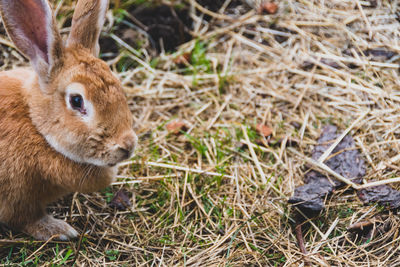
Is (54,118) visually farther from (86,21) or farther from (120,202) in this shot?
(120,202)

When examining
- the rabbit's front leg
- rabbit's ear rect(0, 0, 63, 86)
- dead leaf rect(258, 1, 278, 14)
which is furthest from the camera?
dead leaf rect(258, 1, 278, 14)

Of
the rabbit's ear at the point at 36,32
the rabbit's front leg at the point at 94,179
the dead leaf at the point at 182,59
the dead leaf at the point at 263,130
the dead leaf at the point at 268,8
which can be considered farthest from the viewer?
the dead leaf at the point at 268,8

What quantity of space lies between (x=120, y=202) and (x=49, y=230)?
0.53 metres

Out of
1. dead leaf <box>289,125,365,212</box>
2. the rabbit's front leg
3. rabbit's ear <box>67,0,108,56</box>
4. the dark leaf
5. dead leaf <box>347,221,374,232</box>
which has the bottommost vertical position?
dead leaf <box>347,221,374,232</box>

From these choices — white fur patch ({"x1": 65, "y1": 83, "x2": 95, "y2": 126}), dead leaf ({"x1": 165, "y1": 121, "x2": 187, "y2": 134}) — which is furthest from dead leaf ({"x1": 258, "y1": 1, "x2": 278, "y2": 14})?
white fur patch ({"x1": 65, "y1": 83, "x2": 95, "y2": 126})

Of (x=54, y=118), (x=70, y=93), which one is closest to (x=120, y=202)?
(x=54, y=118)

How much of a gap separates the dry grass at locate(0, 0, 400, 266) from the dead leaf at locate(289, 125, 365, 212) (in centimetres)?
8

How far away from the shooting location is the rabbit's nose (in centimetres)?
265

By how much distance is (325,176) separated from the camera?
10.9 feet

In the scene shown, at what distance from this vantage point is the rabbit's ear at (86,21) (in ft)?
9.14

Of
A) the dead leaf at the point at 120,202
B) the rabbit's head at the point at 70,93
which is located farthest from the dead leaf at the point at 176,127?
the rabbit's head at the point at 70,93

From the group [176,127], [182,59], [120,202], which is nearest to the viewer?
[120,202]

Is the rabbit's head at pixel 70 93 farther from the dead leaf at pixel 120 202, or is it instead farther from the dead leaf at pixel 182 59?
the dead leaf at pixel 182 59

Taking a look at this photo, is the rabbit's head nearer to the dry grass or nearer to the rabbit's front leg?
the rabbit's front leg
